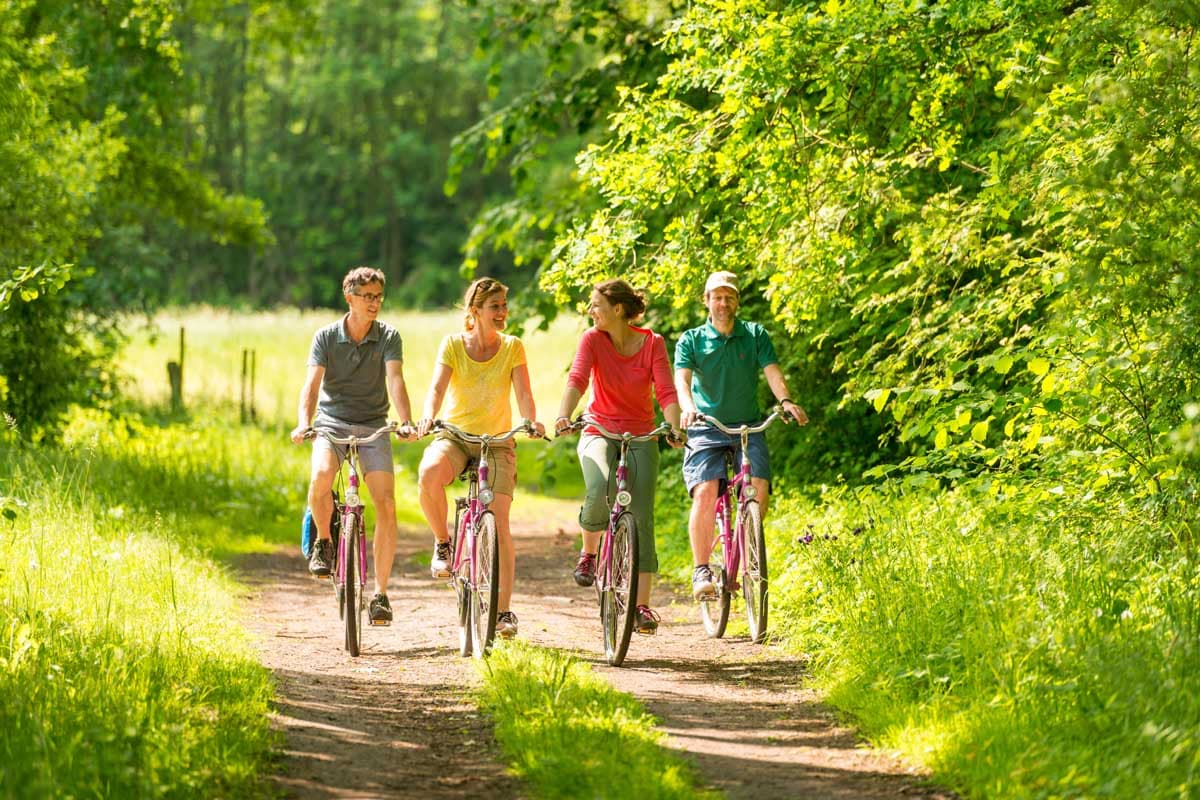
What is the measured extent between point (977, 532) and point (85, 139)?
523 inches

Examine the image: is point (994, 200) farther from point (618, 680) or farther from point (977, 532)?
point (618, 680)

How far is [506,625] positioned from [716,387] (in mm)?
1919

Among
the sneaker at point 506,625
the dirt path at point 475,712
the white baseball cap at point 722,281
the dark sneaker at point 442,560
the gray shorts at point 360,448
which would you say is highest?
the white baseball cap at point 722,281

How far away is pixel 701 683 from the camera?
7906 mm

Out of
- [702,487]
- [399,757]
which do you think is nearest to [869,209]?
[702,487]

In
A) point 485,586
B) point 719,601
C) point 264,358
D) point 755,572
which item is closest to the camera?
point 485,586

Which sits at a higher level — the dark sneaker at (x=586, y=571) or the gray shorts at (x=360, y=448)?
the gray shorts at (x=360, y=448)

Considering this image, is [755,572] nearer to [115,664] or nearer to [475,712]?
[475,712]

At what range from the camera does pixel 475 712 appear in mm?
7152

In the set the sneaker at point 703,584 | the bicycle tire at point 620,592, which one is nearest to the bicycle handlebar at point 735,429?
the bicycle tire at point 620,592

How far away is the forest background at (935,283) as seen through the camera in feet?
20.8

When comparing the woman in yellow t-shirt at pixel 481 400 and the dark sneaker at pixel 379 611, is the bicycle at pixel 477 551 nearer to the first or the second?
the woman in yellow t-shirt at pixel 481 400

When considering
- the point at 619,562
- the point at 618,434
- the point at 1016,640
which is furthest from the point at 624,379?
the point at 1016,640

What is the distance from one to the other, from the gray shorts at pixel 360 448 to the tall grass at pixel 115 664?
3.78 ft
